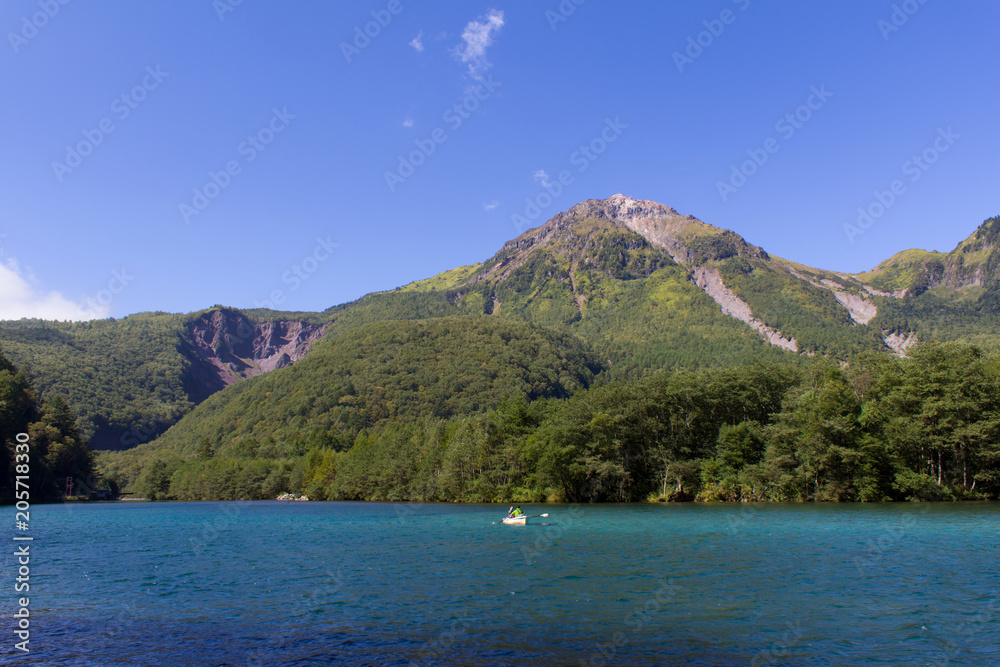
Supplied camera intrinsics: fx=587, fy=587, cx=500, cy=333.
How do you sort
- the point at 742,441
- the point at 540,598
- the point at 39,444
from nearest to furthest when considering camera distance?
the point at 540,598, the point at 742,441, the point at 39,444

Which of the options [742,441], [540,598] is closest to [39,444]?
[742,441]

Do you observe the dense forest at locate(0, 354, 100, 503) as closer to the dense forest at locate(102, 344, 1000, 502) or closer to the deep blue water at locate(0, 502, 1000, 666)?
the dense forest at locate(102, 344, 1000, 502)

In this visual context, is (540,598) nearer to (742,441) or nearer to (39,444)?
(742,441)

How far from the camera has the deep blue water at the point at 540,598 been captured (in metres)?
18.2

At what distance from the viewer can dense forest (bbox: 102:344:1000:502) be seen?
69750 mm

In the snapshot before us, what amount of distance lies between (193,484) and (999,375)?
571 feet

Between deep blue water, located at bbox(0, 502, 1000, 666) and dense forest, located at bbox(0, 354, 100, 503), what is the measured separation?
91979mm

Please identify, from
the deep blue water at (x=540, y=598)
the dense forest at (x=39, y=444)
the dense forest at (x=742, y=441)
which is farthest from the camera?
the dense forest at (x=39, y=444)

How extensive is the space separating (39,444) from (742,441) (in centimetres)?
13987

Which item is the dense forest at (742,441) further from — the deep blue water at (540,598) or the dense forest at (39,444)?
the dense forest at (39,444)

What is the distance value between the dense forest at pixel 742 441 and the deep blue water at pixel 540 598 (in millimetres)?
23205

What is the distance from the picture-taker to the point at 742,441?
82688 mm

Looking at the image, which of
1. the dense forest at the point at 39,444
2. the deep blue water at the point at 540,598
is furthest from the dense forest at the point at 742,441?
the dense forest at the point at 39,444

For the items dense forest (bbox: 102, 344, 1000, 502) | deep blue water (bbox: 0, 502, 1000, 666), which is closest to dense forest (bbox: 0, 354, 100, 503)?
dense forest (bbox: 102, 344, 1000, 502)
